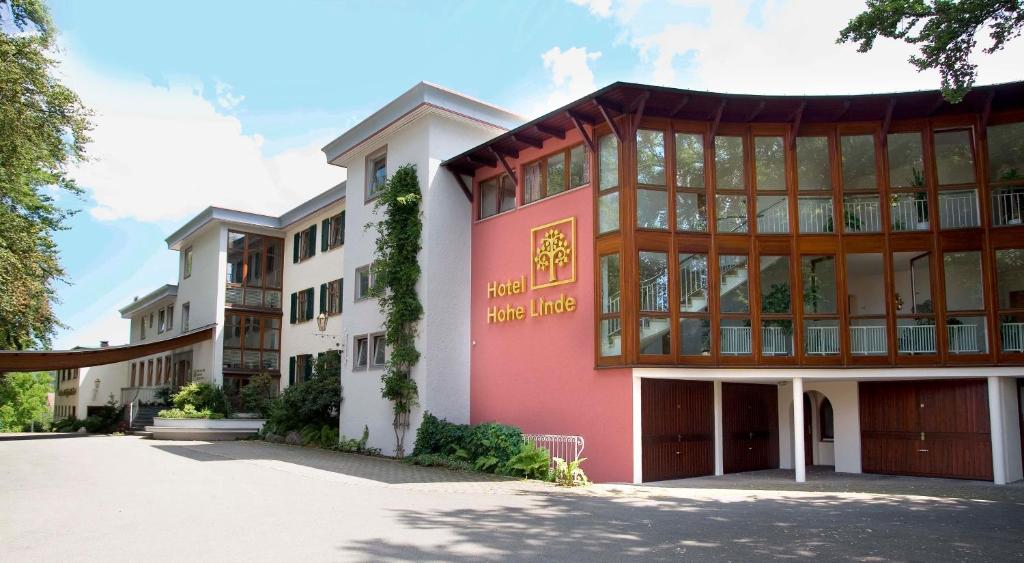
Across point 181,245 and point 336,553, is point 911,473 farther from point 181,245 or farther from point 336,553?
point 181,245

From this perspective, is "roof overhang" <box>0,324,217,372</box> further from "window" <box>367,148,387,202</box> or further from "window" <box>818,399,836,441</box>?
"window" <box>818,399,836,441</box>

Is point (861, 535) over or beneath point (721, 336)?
beneath

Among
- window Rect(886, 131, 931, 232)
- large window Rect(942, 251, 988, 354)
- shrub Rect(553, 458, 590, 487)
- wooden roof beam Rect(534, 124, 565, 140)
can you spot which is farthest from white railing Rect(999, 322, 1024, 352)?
wooden roof beam Rect(534, 124, 565, 140)

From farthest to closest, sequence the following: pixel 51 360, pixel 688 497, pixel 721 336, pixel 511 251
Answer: pixel 51 360 → pixel 511 251 → pixel 721 336 → pixel 688 497

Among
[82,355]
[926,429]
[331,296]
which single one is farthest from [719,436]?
[82,355]

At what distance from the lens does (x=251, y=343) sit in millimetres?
31125

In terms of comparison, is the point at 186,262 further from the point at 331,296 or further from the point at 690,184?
the point at 690,184

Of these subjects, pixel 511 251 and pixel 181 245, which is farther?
pixel 181 245

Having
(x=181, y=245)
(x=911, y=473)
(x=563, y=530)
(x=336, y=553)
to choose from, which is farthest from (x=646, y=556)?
(x=181, y=245)

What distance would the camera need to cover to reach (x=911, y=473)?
55.4 ft

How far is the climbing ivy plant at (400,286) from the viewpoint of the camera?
19.7 m

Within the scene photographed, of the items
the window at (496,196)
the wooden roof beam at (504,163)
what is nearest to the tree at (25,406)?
the window at (496,196)

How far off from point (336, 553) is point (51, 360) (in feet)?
75.4

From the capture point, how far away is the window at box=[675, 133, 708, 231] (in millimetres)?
16641
